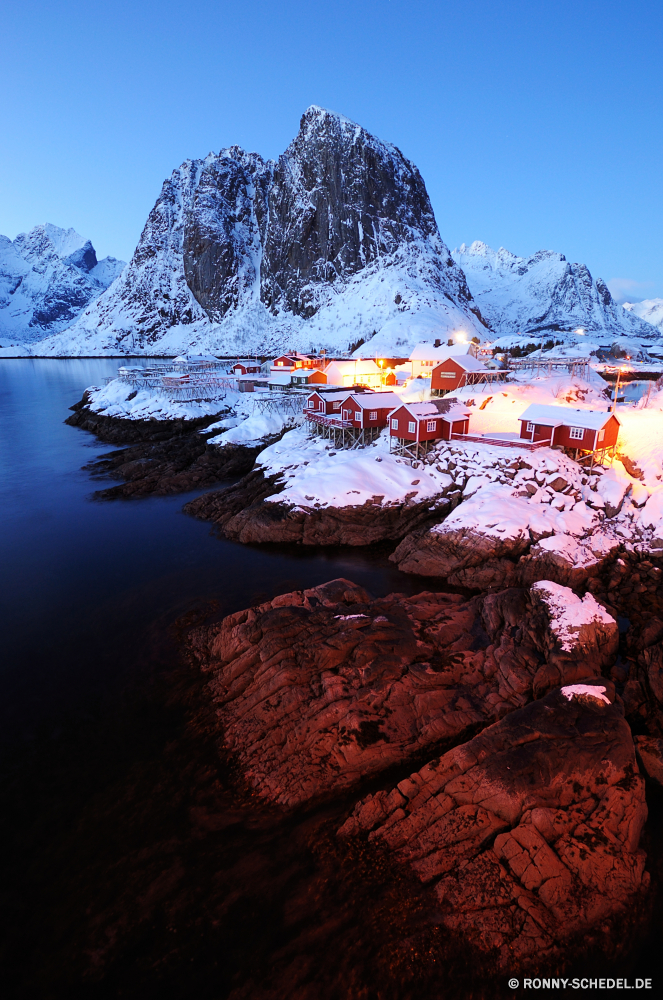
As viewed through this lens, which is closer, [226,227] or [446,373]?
[446,373]

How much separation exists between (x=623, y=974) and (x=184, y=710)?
44.8 ft

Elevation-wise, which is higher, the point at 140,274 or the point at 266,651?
the point at 140,274

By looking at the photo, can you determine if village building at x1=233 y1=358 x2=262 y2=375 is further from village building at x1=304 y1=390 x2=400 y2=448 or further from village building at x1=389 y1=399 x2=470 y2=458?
village building at x1=389 y1=399 x2=470 y2=458

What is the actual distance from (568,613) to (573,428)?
2077cm

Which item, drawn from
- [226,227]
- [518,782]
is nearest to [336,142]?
[226,227]

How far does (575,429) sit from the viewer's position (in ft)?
109

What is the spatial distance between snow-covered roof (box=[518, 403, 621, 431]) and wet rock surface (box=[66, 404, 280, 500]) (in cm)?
2804

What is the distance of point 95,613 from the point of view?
22.8m

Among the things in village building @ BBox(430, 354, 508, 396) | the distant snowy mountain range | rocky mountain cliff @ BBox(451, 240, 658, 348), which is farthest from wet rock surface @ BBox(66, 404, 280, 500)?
rocky mountain cliff @ BBox(451, 240, 658, 348)

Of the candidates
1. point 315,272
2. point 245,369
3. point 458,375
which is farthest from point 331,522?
point 315,272

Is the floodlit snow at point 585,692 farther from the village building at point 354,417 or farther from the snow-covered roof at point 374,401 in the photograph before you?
the snow-covered roof at point 374,401

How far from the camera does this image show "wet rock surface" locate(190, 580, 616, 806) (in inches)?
534

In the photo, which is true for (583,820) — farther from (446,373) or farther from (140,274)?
(140,274)

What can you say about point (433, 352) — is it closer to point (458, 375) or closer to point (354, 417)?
point (458, 375)
